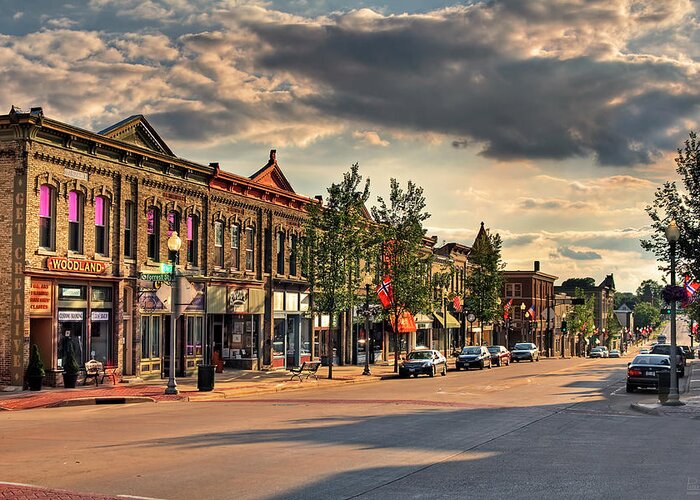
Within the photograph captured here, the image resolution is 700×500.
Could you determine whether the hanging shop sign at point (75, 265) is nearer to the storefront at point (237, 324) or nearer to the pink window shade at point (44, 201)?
the pink window shade at point (44, 201)

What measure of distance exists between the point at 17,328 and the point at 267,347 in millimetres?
18400

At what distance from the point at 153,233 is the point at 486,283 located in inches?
1855

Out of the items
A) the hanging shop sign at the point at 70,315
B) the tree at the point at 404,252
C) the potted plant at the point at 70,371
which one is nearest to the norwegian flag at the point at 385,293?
the tree at the point at 404,252

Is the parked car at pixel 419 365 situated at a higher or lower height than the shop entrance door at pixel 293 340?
lower

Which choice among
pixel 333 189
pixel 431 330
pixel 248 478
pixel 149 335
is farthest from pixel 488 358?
pixel 248 478

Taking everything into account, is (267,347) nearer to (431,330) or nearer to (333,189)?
(333,189)

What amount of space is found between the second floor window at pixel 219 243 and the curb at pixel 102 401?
1445 centimetres

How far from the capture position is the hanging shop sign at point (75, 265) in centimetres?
3203

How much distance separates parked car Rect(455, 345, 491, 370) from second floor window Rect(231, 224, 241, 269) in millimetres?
18788

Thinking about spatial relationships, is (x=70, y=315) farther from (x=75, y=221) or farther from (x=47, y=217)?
(x=47, y=217)

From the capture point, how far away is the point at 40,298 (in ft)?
104

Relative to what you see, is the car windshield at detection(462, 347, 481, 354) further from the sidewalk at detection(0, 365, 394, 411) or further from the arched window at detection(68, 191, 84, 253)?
the arched window at detection(68, 191, 84, 253)

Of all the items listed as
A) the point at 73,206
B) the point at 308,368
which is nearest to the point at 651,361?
the point at 308,368

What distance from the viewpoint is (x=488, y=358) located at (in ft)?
196
